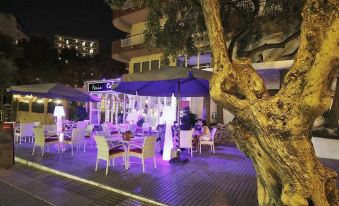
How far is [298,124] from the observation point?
114 inches

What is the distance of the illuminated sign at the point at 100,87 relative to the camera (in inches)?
728

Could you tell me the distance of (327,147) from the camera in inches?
412

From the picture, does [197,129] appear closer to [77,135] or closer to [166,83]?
[166,83]

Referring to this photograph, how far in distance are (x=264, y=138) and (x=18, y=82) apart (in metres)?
32.9

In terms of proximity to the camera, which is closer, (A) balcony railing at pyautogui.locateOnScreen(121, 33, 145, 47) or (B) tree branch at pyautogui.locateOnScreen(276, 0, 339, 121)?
(B) tree branch at pyautogui.locateOnScreen(276, 0, 339, 121)

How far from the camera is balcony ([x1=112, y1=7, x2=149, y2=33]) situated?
20.1 m

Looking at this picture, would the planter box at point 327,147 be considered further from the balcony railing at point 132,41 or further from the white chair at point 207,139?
the balcony railing at point 132,41

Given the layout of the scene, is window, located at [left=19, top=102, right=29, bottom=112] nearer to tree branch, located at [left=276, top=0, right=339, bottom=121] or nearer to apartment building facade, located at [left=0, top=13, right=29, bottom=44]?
tree branch, located at [left=276, top=0, right=339, bottom=121]

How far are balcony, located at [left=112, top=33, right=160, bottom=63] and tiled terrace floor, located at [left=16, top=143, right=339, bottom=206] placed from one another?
1168cm

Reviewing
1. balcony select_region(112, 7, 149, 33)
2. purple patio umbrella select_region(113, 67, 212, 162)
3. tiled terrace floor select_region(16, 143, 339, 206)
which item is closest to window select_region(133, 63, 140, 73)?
balcony select_region(112, 7, 149, 33)

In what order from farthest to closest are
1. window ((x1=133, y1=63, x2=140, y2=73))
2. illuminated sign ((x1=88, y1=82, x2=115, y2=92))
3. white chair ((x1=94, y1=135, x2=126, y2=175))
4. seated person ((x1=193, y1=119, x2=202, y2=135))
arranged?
window ((x1=133, y1=63, x2=140, y2=73)), illuminated sign ((x1=88, y1=82, x2=115, y2=92)), seated person ((x1=193, y1=119, x2=202, y2=135)), white chair ((x1=94, y1=135, x2=126, y2=175))

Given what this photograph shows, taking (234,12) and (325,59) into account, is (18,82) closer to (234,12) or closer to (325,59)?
(234,12)

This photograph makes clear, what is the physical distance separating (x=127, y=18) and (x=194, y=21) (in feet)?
51.7

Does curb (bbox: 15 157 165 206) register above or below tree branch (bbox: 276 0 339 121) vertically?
below
